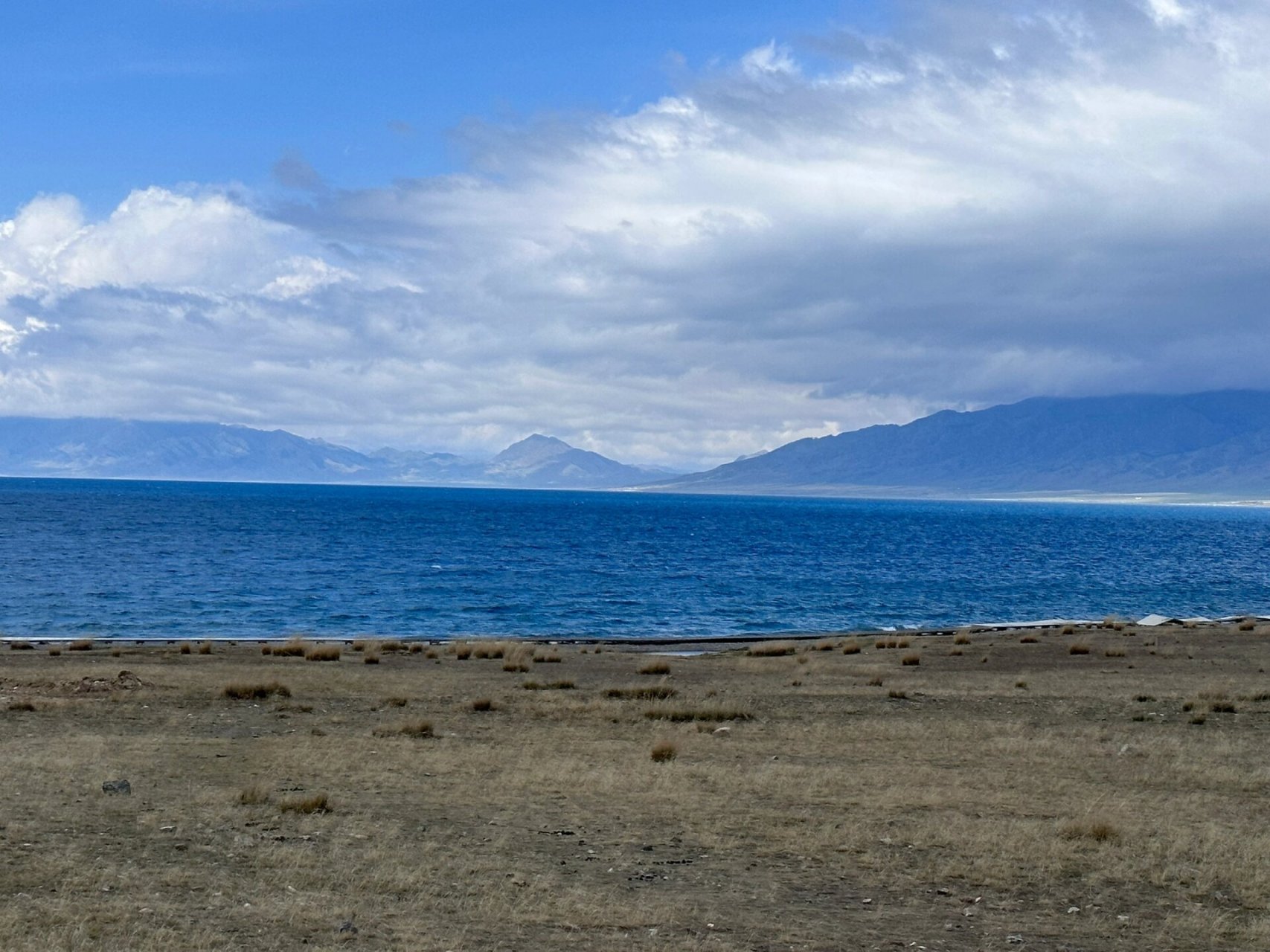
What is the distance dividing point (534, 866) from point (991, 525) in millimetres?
179001

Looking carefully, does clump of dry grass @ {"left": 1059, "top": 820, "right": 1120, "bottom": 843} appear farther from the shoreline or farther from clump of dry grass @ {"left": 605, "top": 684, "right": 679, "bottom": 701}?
the shoreline

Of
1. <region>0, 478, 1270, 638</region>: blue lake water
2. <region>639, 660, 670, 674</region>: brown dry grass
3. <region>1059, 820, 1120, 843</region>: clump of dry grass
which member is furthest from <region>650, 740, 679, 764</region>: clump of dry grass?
<region>0, 478, 1270, 638</region>: blue lake water

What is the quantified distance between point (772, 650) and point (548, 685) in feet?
41.2

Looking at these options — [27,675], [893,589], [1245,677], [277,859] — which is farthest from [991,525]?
[277,859]

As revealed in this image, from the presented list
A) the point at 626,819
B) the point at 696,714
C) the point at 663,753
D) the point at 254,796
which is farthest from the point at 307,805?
the point at 696,714

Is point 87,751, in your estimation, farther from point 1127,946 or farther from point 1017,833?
point 1127,946

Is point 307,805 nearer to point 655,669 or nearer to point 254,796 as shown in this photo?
point 254,796

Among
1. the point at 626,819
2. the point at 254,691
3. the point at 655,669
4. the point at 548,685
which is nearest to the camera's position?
the point at 626,819

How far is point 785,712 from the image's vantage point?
24.9m

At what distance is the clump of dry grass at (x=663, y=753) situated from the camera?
61.3 ft

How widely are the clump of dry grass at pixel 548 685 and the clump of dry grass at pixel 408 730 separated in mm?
7653

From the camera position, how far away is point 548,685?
2917cm

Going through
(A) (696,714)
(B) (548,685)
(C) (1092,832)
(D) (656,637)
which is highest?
(C) (1092,832)

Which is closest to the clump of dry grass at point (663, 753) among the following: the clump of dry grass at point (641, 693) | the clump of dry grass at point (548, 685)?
the clump of dry grass at point (641, 693)
